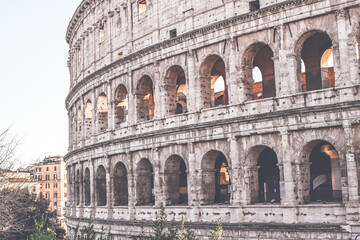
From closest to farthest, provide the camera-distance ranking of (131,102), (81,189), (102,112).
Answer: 1. (131,102)
2. (102,112)
3. (81,189)

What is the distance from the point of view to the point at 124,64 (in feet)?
92.0

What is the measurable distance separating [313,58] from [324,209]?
6766 millimetres

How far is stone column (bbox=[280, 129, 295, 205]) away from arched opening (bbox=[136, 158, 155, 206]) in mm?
8462

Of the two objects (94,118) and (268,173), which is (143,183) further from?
(268,173)

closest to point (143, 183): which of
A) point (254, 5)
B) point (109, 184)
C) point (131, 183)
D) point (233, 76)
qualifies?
point (131, 183)

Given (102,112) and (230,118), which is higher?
(102,112)

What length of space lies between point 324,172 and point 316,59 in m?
4.72

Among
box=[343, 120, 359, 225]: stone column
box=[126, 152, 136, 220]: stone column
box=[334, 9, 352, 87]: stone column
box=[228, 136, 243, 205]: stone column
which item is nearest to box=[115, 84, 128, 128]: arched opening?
box=[126, 152, 136, 220]: stone column

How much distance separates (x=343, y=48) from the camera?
1956 centimetres

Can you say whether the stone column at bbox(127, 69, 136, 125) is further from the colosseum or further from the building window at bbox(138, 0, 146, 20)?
the building window at bbox(138, 0, 146, 20)

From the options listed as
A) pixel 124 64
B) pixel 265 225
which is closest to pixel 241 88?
pixel 265 225

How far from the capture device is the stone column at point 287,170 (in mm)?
20250

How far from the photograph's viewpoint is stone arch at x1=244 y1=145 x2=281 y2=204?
21797 millimetres

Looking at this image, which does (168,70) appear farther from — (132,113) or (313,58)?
(313,58)
